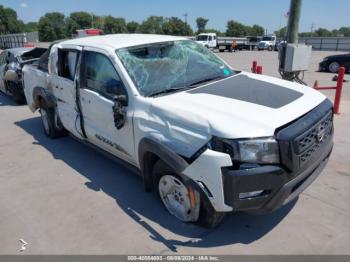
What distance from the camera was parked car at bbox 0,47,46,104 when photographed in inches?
348

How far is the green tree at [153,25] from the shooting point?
300 feet

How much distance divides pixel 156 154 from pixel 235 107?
88 centimetres

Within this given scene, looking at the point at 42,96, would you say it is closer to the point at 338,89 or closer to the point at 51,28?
the point at 338,89

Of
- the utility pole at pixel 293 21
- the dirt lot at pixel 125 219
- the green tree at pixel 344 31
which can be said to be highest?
the green tree at pixel 344 31

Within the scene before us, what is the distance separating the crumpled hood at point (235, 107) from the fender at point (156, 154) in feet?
0.76

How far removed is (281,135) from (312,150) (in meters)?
0.53

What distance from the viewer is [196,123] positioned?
9.17ft

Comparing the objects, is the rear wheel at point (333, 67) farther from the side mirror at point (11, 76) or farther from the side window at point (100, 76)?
the side window at point (100, 76)

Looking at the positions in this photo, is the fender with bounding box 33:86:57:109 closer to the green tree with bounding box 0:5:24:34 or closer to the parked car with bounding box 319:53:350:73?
the parked car with bounding box 319:53:350:73

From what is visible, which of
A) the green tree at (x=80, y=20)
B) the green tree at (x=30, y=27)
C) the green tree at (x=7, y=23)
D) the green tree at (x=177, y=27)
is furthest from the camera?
the green tree at (x=80, y=20)

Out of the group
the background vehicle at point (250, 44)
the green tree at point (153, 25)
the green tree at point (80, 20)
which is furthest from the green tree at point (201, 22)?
the background vehicle at point (250, 44)

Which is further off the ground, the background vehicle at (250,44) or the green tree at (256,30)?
the green tree at (256,30)

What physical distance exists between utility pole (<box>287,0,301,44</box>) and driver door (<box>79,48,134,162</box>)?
4447 millimetres

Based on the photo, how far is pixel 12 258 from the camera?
118 inches
